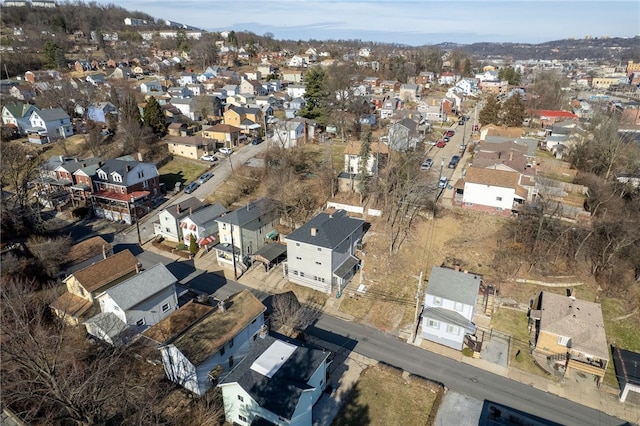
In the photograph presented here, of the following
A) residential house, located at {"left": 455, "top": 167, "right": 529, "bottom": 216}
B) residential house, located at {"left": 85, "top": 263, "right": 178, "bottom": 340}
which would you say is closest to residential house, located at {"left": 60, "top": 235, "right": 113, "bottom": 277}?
residential house, located at {"left": 85, "top": 263, "right": 178, "bottom": 340}

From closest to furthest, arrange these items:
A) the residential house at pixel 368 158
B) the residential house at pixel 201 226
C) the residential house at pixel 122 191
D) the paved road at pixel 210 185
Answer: the residential house at pixel 201 226, the paved road at pixel 210 185, the residential house at pixel 122 191, the residential house at pixel 368 158

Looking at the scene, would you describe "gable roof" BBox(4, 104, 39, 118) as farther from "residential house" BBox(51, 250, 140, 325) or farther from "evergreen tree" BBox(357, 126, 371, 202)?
"evergreen tree" BBox(357, 126, 371, 202)

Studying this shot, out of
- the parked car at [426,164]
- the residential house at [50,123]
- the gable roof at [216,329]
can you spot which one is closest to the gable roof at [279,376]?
the gable roof at [216,329]

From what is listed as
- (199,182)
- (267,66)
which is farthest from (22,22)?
(199,182)

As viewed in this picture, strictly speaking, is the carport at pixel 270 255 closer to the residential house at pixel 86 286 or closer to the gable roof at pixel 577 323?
the residential house at pixel 86 286

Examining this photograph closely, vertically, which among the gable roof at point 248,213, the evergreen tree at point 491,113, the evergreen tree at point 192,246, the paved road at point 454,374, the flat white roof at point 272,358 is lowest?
the paved road at point 454,374

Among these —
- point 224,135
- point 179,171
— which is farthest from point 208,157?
point 224,135
